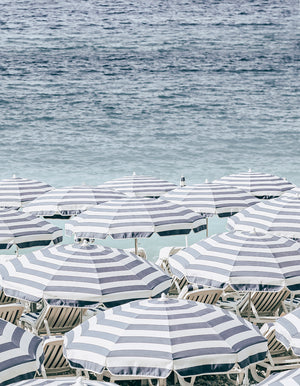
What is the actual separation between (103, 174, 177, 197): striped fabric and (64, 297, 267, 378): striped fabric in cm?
729

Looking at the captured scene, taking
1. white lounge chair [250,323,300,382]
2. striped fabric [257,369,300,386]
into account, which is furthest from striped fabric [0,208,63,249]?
striped fabric [257,369,300,386]

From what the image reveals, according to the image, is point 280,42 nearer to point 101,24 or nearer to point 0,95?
point 101,24

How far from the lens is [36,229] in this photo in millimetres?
8242

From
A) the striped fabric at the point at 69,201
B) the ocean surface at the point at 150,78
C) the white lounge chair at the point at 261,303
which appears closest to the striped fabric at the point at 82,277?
the white lounge chair at the point at 261,303

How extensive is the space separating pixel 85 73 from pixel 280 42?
14260 millimetres

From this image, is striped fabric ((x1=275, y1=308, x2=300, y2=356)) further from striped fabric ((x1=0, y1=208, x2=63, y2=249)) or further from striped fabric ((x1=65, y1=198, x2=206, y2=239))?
striped fabric ((x1=0, y1=208, x2=63, y2=249))

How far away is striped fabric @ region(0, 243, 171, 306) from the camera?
5.78 meters

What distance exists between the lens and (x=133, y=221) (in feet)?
27.5

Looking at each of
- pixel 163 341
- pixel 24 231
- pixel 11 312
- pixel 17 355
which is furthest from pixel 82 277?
pixel 24 231

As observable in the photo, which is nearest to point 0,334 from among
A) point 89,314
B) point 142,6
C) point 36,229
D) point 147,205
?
point 89,314

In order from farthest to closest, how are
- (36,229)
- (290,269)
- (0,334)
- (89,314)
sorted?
(36,229)
(89,314)
(290,269)
(0,334)

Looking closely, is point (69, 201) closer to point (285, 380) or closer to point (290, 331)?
point (290, 331)

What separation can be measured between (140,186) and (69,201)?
218 cm

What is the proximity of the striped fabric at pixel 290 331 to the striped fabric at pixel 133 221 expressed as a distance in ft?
12.2
